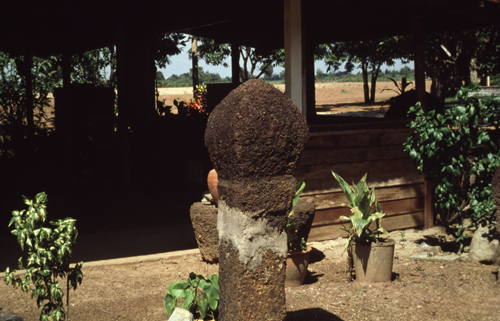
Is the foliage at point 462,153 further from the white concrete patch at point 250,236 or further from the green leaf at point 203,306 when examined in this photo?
the white concrete patch at point 250,236

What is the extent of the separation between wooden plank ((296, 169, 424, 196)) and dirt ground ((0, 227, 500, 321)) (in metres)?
0.83

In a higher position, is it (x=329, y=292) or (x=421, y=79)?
(x=421, y=79)

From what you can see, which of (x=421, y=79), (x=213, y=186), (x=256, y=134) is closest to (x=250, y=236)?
(x=256, y=134)

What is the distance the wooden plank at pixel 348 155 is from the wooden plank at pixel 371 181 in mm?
203

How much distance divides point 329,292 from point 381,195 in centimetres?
230

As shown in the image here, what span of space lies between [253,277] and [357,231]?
220 cm

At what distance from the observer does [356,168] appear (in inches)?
234

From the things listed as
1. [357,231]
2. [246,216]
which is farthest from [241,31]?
[246,216]

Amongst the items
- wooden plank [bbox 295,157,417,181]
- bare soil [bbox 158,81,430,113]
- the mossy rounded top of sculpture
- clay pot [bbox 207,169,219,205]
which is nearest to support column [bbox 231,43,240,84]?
bare soil [bbox 158,81,430,113]

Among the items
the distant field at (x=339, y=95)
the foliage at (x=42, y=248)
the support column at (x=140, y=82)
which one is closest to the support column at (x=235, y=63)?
the support column at (x=140, y=82)

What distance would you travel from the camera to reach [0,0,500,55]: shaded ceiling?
6516 mm

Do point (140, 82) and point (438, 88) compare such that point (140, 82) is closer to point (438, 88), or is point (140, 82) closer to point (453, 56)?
point (438, 88)

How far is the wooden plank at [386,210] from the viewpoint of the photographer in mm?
5820

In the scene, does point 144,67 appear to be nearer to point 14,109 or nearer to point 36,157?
point 36,157
